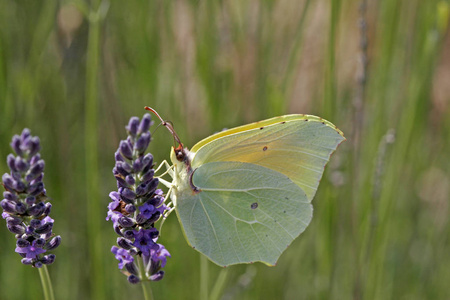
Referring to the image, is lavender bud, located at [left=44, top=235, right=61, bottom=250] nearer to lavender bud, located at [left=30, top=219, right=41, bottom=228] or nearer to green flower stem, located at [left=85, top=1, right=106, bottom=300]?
lavender bud, located at [left=30, top=219, right=41, bottom=228]

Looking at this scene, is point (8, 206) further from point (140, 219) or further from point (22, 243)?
point (140, 219)

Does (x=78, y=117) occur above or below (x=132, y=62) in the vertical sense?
below

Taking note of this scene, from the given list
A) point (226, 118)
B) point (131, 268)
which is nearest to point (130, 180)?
point (131, 268)

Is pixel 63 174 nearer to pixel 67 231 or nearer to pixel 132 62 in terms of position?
pixel 67 231

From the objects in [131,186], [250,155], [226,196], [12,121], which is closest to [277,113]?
[250,155]

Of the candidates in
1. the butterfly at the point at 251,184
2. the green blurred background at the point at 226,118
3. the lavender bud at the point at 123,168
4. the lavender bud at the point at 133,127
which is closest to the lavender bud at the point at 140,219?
the lavender bud at the point at 123,168

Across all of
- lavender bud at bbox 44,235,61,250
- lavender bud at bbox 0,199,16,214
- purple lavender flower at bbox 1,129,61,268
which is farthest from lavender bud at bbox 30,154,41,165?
lavender bud at bbox 44,235,61,250
